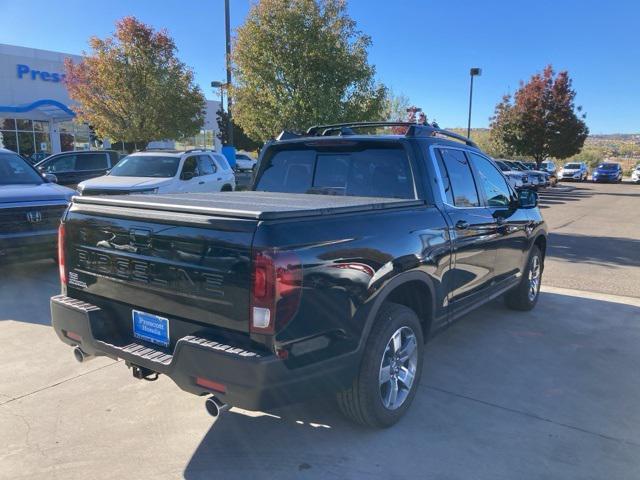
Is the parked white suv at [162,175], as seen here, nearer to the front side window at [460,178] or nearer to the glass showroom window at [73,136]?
the front side window at [460,178]

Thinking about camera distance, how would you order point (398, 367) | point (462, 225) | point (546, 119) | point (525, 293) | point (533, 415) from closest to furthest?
point (398, 367)
point (533, 415)
point (462, 225)
point (525, 293)
point (546, 119)

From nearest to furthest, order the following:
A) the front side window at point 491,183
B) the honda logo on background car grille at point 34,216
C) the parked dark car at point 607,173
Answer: the front side window at point 491,183
the honda logo on background car grille at point 34,216
the parked dark car at point 607,173

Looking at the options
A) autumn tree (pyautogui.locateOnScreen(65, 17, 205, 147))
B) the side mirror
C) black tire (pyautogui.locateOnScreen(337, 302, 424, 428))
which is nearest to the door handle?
black tire (pyautogui.locateOnScreen(337, 302, 424, 428))

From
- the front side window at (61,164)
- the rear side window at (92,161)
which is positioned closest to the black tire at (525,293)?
the rear side window at (92,161)

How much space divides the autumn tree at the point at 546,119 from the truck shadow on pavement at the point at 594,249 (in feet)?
80.4

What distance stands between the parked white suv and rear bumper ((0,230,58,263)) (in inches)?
125

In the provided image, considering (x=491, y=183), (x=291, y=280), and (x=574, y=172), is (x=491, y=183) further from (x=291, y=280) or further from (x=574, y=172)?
(x=574, y=172)

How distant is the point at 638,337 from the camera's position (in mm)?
5312

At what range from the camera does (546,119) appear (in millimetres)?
34438

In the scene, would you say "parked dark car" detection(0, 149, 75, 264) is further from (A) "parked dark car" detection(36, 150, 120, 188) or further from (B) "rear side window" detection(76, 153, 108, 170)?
(B) "rear side window" detection(76, 153, 108, 170)

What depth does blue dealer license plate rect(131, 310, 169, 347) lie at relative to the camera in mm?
3020

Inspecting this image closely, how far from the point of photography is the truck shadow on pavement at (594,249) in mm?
9492

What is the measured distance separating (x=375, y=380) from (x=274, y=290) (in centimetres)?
104

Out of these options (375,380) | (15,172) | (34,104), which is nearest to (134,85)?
(15,172)
